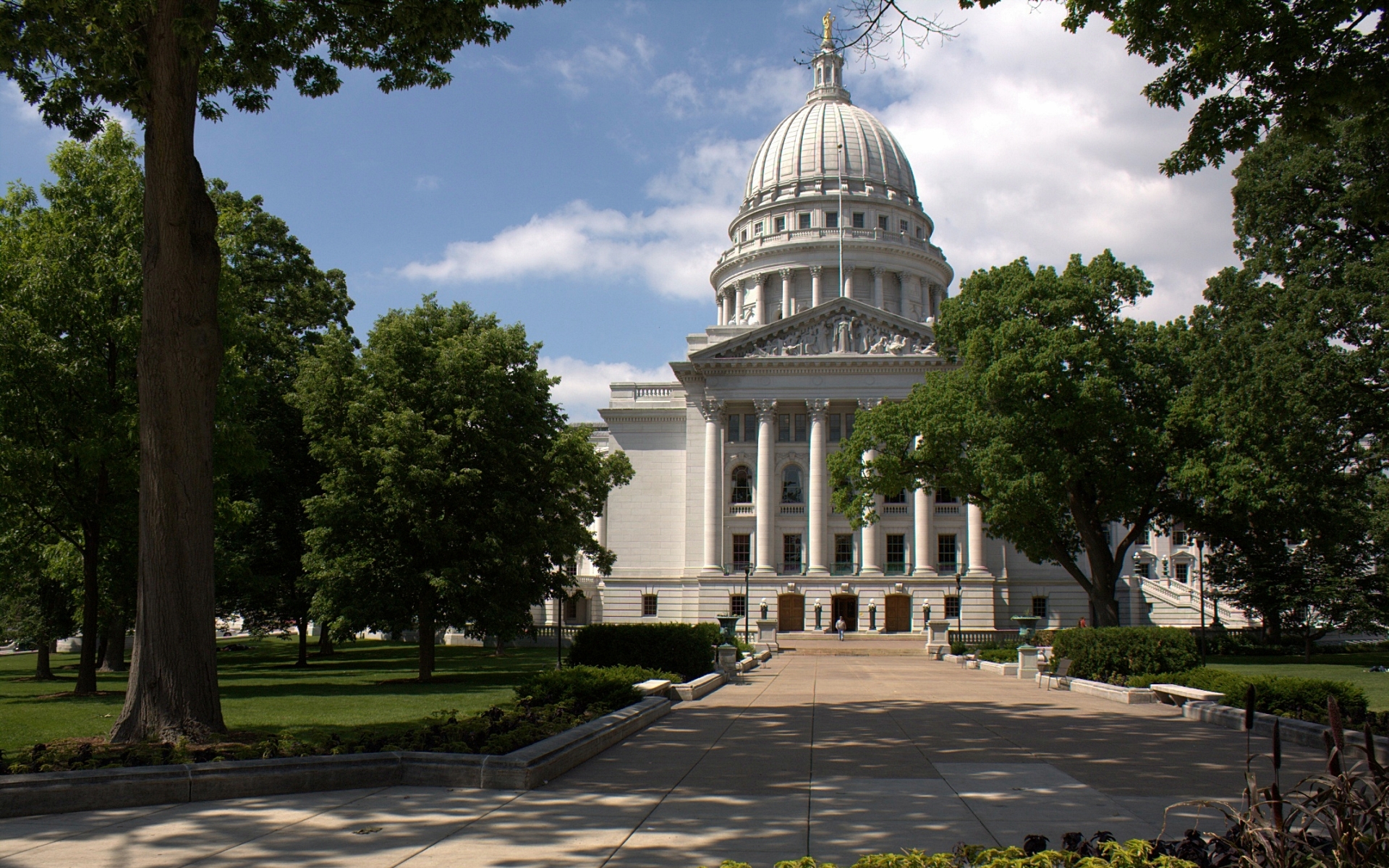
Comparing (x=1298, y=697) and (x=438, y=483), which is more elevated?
(x=438, y=483)

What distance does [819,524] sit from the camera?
221ft

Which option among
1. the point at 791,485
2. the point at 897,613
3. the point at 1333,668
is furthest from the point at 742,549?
the point at 1333,668

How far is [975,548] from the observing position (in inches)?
2623

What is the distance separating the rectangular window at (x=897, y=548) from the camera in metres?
68.5

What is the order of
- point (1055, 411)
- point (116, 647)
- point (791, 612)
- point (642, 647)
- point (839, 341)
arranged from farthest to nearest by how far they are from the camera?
point (839, 341)
point (791, 612)
point (116, 647)
point (1055, 411)
point (642, 647)

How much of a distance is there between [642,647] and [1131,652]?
35.8 ft

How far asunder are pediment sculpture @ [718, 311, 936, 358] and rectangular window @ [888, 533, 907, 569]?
39.8ft

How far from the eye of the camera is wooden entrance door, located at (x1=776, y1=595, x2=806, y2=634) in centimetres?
6581

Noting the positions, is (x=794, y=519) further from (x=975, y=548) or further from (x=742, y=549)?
(x=975, y=548)

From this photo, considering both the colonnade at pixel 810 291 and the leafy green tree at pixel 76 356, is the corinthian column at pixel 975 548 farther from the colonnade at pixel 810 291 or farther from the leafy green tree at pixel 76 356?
the leafy green tree at pixel 76 356

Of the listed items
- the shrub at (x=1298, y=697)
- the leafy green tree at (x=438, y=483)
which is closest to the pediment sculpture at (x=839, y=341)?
the leafy green tree at (x=438, y=483)

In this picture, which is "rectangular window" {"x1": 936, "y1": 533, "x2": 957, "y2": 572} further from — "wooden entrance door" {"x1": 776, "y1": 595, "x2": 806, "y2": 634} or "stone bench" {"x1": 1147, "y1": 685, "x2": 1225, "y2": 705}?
"stone bench" {"x1": 1147, "y1": 685, "x2": 1225, "y2": 705}

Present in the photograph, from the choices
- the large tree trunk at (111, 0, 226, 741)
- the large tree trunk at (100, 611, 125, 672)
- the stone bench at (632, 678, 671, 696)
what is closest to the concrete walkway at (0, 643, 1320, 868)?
the stone bench at (632, 678, 671, 696)

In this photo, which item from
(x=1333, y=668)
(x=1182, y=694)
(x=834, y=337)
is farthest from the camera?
(x=834, y=337)
